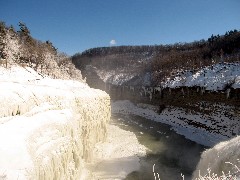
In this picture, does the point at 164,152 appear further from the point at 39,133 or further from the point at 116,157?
the point at 39,133

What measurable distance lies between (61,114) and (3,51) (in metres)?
30.1

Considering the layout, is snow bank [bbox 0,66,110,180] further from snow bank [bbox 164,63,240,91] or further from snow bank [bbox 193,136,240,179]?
snow bank [bbox 164,63,240,91]

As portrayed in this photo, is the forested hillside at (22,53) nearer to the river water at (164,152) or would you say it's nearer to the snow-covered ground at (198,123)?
the river water at (164,152)

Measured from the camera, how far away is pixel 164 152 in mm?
24859

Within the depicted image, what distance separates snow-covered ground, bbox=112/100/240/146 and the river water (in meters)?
1.26

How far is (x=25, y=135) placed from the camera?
9938 mm

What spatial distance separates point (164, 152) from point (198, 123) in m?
9.93

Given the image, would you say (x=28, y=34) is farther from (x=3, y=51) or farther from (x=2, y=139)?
(x=2, y=139)

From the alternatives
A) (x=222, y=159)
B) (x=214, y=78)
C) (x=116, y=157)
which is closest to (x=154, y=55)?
(x=214, y=78)

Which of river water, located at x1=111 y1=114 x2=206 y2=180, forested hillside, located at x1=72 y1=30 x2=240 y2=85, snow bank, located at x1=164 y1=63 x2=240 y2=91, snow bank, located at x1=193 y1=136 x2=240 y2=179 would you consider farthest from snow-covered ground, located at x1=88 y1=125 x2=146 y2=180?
forested hillside, located at x1=72 y1=30 x2=240 y2=85

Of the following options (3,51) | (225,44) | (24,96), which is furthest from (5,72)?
(225,44)

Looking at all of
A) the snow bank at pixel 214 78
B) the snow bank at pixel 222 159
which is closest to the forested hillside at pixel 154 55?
the snow bank at pixel 214 78

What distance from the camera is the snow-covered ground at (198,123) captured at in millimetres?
28188

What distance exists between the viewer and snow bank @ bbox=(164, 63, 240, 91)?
32.6m
